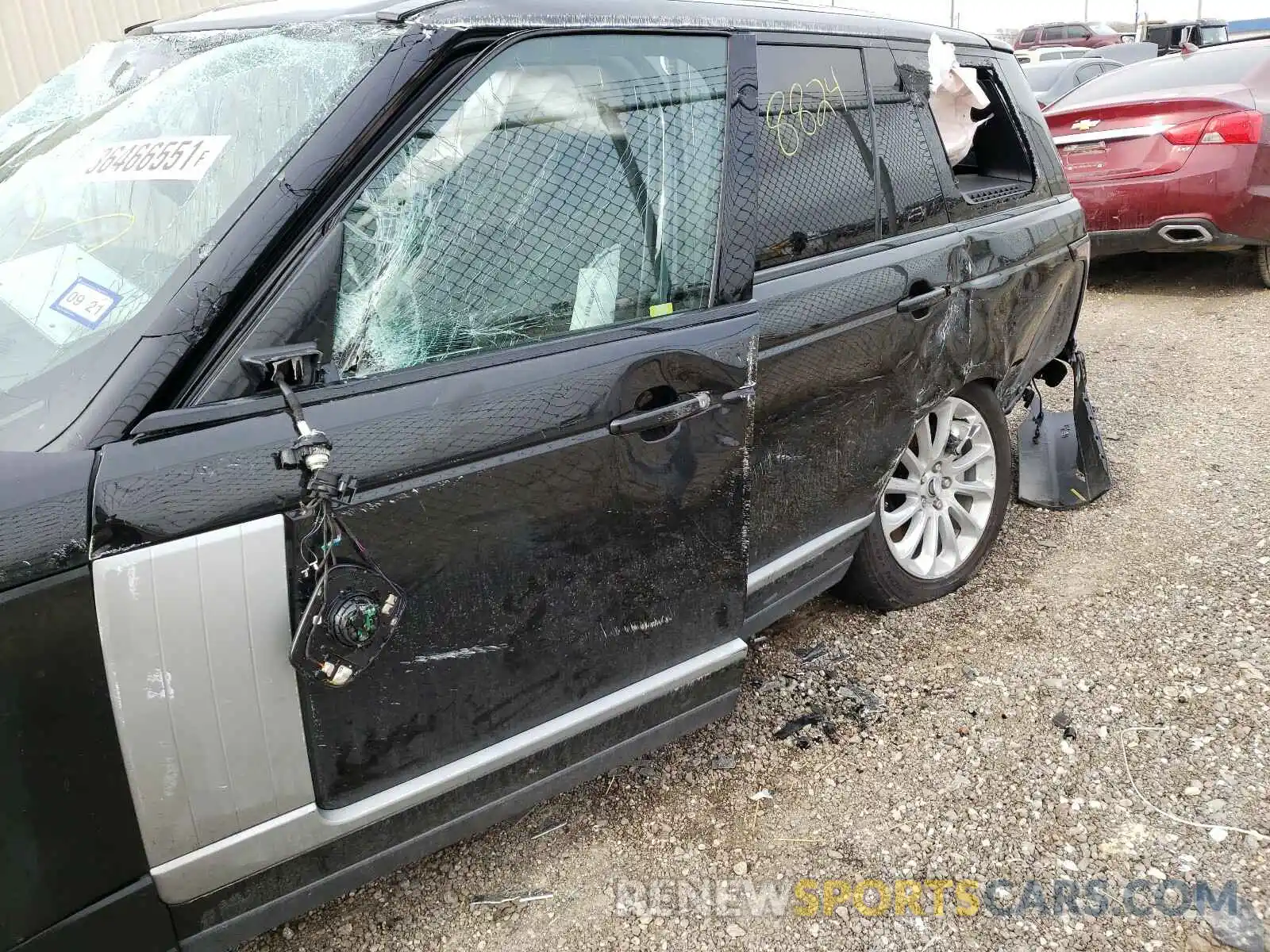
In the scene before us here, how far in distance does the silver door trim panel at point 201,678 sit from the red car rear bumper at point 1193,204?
6.73 meters

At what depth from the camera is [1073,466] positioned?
425cm

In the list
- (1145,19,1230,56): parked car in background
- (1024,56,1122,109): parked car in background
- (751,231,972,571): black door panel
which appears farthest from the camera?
(1145,19,1230,56): parked car in background

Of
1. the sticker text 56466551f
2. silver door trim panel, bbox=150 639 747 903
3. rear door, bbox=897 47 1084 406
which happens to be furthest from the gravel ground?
the sticker text 56466551f

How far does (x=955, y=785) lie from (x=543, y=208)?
1.74 metres

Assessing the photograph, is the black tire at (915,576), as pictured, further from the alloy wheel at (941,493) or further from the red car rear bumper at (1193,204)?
the red car rear bumper at (1193,204)

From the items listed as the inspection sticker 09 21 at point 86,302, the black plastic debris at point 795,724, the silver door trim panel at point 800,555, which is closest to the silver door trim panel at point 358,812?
the silver door trim panel at point 800,555

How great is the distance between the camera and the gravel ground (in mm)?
2129

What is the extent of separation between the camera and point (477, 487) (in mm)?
1769

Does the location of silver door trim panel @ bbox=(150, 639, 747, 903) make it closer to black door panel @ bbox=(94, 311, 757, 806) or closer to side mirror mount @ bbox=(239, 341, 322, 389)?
black door panel @ bbox=(94, 311, 757, 806)

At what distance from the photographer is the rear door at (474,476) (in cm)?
150

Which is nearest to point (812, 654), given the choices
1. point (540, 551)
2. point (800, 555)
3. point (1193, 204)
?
point (800, 555)

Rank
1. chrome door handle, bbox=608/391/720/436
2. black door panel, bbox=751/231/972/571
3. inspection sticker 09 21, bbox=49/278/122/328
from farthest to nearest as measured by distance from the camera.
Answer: black door panel, bbox=751/231/972/571
chrome door handle, bbox=608/391/720/436
inspection sticker 09 21, bbox=49/278/122/328

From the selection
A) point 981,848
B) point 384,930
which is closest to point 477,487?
point 384,930

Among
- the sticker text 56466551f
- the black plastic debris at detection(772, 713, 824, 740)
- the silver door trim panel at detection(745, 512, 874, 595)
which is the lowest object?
the black plastic debris at detection(772, 713, 824, 740)
